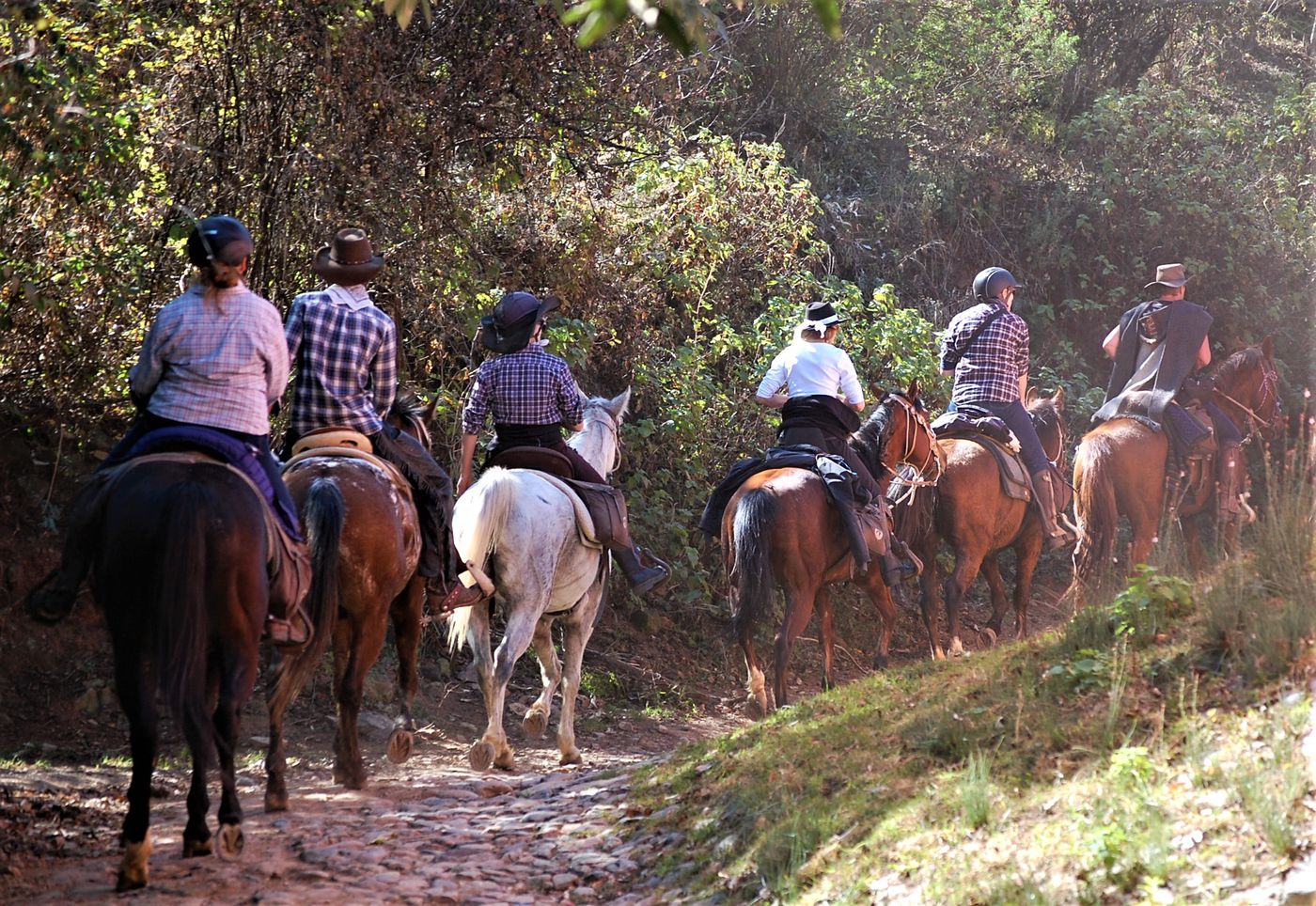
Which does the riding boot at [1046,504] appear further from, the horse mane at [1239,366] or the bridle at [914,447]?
the horse mane at [1239,366]

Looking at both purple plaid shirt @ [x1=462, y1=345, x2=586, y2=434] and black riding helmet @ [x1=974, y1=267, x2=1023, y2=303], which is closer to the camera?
purple plaid shirt @ [x1=462, y1=345, x2=586, y2=434]

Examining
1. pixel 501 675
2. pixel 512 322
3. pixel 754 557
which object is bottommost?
pixel 501 675

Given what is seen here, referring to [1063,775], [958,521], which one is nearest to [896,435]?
[958,521]

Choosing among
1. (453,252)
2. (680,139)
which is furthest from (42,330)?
(680,139)

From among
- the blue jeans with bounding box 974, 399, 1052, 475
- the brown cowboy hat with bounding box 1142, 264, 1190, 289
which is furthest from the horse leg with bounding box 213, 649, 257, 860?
the brown cowboy hat with bounding box 1142, 264, 1190, 289

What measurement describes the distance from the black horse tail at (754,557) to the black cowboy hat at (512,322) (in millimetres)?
2048

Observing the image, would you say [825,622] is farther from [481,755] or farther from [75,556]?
Answer: [75,556]

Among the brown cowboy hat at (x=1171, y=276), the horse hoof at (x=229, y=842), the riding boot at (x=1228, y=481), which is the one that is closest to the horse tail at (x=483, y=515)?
the horse hoof at (x=229, y=842)

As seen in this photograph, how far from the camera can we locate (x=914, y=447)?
11.3 m

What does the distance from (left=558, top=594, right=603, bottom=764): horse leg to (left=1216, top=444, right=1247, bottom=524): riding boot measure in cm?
694

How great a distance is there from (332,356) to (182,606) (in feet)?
8.31

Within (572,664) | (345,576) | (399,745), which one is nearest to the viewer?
(345,576)

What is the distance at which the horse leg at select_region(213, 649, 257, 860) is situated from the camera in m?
6.27

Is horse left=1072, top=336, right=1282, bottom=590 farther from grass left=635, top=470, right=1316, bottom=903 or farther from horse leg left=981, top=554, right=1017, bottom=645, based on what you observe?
grass left=635, top=470, right=1316, bottom=903
